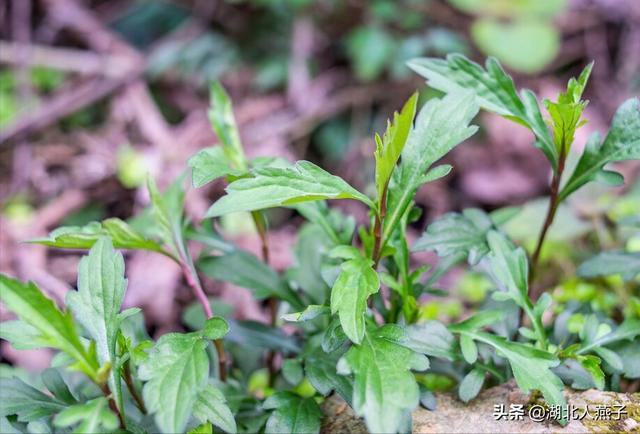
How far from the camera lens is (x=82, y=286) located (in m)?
1.15

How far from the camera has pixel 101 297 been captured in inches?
44.9

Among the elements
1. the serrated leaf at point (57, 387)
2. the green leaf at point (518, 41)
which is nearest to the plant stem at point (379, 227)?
the serrated leaf at point (57, 387)

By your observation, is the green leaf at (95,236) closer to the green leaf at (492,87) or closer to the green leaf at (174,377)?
the green leaf at (174,377)

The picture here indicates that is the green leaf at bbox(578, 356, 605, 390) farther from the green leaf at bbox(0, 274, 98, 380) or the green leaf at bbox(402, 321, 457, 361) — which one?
the green leaf at bbox(0, 274, 98, 380)

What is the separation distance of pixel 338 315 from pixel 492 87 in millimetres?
641

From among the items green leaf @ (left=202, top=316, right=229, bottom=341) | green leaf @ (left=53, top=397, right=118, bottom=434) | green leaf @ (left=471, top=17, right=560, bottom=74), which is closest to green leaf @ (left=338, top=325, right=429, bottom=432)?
green leaf @ (left=202, top=316, right=229, bottom=341)

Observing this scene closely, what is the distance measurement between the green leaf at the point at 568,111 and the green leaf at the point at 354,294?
49 centimetres

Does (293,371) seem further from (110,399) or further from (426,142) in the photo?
(426,142)

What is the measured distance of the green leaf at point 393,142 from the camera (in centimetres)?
105

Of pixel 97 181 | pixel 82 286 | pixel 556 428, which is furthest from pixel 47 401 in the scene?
pixel 97 181

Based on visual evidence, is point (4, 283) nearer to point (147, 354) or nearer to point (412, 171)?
point (147, 354)

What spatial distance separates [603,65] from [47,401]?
380 centimetres

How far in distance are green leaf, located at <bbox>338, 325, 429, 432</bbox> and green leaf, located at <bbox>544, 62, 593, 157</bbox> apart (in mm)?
551

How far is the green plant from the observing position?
102cm
